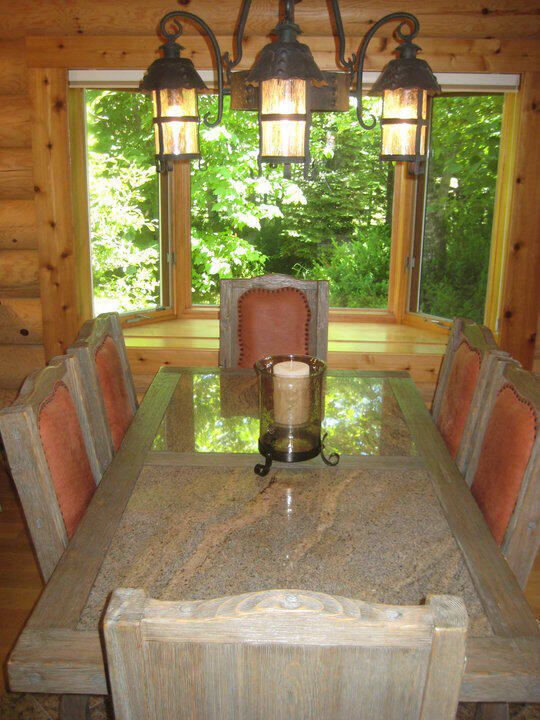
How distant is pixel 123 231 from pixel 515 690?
3.02 metres

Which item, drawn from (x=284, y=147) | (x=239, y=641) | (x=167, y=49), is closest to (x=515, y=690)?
(x=239, y=641)

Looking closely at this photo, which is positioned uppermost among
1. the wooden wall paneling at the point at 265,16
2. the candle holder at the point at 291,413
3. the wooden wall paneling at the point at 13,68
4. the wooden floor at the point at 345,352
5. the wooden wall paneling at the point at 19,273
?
the wooden wall paneling at the point at 265,16

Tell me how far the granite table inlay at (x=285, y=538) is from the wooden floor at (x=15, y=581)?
935 mm

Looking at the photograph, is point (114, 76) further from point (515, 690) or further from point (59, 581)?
point (515, 690)

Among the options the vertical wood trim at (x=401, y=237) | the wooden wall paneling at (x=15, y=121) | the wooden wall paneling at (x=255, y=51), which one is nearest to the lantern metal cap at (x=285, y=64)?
the wooden wall paneling at (x=255, y=51)

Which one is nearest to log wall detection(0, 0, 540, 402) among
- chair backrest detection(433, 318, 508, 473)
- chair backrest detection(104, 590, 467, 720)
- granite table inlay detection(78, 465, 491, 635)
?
chair backrest detection(433, 318, 508, 473)

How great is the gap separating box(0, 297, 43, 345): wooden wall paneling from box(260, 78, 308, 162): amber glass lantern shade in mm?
2142

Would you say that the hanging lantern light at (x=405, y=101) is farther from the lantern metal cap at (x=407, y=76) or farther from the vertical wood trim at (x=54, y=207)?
the vertical wood trim at (x=54, y=207)

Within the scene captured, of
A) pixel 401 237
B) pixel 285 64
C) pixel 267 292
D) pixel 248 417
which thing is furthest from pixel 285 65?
pixel 401 237

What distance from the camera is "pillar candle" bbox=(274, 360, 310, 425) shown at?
1548 mm

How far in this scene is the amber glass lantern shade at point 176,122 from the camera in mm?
1575

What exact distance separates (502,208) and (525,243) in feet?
0.72

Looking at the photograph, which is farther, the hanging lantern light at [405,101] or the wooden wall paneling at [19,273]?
the wooden wall paneling at [19,273]

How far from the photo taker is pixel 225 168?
3574mm
